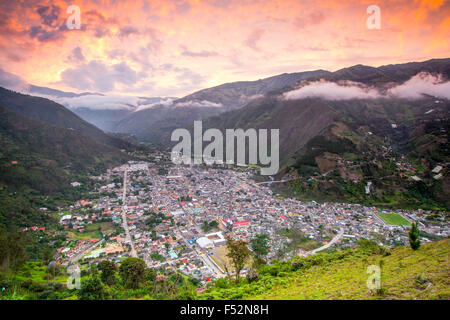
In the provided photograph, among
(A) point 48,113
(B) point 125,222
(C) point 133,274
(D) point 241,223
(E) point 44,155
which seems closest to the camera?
(C) point 133,274

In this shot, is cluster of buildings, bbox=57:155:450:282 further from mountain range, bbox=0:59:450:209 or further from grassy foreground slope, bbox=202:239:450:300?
grassy foreground slope, bbox=202:239:450:300

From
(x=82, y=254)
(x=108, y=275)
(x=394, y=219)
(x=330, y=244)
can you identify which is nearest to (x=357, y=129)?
(x=394, y=219)

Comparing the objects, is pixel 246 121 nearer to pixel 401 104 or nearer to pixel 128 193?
pixel 401 104

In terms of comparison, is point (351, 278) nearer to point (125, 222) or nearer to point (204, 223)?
point (204, 223)

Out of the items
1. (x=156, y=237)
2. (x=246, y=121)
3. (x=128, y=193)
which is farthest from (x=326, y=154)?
(x=246, y=121)

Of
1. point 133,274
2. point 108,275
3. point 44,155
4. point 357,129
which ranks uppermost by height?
point 357,129

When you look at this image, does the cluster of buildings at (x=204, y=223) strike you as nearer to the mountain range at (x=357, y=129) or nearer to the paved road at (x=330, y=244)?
the paved road at (x=330, y=244)

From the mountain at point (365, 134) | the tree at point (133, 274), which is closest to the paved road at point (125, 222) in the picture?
the tree at point (133, 274)

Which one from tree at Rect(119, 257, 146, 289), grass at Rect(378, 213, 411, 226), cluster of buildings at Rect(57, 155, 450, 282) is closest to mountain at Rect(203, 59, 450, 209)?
grass at Rect(378, 213, 411, 226)
